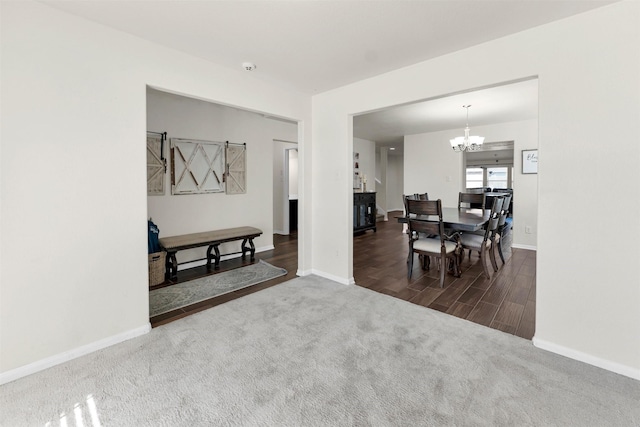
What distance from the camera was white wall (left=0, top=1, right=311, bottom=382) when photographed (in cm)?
175

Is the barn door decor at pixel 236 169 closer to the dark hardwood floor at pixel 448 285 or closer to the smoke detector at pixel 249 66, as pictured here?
the dark hardwood floor at pixel 448 285

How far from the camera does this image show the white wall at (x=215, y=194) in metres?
3.74

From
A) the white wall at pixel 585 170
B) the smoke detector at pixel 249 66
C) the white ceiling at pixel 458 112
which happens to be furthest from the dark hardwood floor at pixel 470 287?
the smoke detector at pixel 249 66

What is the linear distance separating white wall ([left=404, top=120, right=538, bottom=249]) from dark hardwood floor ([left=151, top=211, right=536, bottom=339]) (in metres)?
0.62

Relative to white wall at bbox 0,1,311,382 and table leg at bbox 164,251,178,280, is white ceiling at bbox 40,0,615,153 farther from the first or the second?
table leg at bbox 164,251,178,280

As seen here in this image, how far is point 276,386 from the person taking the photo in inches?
65.9

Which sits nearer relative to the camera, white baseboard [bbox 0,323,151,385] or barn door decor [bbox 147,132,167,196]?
white baseboard [bbox 0,323,151,385]

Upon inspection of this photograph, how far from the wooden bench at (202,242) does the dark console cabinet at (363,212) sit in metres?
2.61

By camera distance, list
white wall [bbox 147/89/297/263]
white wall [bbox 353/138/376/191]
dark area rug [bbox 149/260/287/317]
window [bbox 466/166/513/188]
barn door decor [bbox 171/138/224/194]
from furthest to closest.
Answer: window [bbox 466/166/513/188]
white wall [bbox 353/138/376/191]
barn door decor [bbox 171/138/224/194]
white wall [bbox 147/89/297/263]
dark area rug [bbox 149/260/287/317]

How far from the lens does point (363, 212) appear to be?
6.57 m

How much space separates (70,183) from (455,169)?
6.19 metres

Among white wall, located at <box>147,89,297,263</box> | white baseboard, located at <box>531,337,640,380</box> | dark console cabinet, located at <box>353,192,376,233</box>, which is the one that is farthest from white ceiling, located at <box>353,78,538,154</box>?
white baseboard, located at <box>531,337,640,380</box>

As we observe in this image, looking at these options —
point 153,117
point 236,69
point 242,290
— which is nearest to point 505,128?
point 236,69

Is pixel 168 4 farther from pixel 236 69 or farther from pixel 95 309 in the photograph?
pixel 95 309
